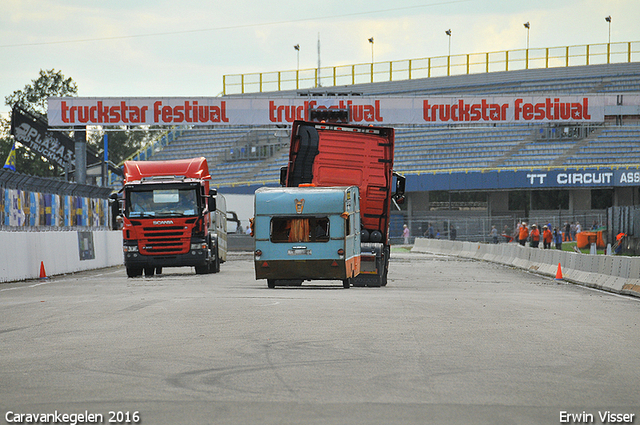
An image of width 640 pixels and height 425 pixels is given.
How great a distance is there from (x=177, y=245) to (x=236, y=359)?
17127mm

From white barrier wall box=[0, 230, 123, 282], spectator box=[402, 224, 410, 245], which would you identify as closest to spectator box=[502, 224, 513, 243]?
spectator box=[402, 224, 410, 245]

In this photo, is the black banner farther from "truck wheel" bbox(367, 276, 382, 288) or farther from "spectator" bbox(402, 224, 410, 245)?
"truck wheel" bbox(367, 276, 382, 288)

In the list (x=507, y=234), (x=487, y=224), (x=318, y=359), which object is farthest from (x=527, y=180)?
(x=318, y=359)

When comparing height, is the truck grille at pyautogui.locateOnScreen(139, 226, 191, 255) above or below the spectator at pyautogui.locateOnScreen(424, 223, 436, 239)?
above

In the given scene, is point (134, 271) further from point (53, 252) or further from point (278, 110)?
point (278, 110)

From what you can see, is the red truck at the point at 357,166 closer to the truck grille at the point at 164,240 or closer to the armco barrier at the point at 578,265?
the truck grille at the point at 164,240

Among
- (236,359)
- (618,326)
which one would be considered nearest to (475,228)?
(618,326)

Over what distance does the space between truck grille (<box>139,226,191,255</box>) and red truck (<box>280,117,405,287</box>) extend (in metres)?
5.19

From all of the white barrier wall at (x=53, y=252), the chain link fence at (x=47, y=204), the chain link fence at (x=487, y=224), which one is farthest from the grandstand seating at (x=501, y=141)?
the white barrier wall at (x=53, y=252)

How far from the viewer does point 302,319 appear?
41.6 ft

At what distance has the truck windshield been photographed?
25.4 metres

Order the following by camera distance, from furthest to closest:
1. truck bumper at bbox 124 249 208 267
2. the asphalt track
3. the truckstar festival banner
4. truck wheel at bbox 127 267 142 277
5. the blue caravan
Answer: the truckstar festival banner, truck wheel at bbox 127 267 142 277, truck bumper at bbox 124 249 208 267, the blue caravan, the asphalt track

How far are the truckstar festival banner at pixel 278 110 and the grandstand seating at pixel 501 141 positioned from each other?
47.2ft

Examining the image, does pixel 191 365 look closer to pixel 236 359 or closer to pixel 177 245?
pixel 236 359
